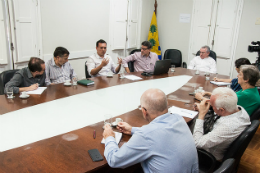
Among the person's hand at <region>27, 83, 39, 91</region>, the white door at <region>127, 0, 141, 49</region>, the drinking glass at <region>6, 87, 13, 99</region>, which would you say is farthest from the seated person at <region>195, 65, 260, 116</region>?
the white door at <region>127, 0, 141, 49</region>

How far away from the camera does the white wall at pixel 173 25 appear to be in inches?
249

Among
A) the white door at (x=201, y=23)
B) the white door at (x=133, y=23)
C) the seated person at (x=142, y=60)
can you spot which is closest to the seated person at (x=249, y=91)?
the seated person at (x=142, y=60)

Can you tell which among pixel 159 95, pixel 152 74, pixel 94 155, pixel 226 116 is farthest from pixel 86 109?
pixel 152 74

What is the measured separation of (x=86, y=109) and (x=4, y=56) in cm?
211

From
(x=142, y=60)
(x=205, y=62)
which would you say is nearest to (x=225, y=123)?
(x=142, y=60)

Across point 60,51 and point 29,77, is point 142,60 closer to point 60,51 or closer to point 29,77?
point 60,51

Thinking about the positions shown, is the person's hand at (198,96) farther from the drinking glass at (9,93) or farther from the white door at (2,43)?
the white door at (2,43)

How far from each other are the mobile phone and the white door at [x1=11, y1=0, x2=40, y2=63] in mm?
2969

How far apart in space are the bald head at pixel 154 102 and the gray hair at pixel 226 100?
0.60 metres

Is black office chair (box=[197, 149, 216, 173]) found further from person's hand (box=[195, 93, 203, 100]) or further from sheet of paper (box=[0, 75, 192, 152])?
person's hand (box=[195, 93, 203, 100])

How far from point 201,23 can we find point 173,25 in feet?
2.78

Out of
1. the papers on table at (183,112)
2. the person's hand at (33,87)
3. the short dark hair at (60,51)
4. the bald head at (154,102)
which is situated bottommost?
the papers on table at (183,112)

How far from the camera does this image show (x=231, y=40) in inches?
220

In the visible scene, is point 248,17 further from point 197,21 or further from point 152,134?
point 152,134
